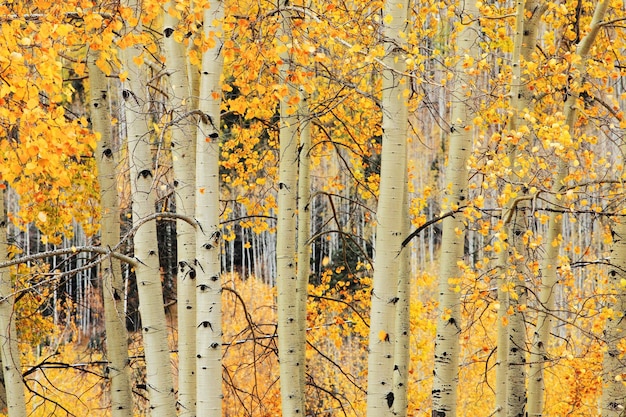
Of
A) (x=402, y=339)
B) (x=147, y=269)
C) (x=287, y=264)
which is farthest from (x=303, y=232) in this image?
(x=147, y=269)

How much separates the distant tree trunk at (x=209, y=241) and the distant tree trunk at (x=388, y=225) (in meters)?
0.92

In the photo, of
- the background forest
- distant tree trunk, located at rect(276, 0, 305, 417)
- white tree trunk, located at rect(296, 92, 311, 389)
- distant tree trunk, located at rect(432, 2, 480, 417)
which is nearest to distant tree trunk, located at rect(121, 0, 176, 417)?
the background forest

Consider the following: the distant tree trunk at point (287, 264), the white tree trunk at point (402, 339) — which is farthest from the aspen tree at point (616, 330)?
the distant tree trunk at point (287, 264)

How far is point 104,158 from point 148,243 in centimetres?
173

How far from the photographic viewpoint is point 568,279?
618cm

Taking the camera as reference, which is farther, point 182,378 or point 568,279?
point 568,279

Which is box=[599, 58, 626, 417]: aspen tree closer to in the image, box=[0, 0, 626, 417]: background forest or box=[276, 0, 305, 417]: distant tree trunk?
box=[0, 0, 626, 417]: background forest

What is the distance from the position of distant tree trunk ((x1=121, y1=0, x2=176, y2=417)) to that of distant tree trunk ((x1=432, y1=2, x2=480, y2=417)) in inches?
78.7

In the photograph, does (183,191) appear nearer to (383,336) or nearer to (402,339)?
(383,336)

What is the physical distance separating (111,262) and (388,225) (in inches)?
102

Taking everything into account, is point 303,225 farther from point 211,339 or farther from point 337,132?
point 211,339

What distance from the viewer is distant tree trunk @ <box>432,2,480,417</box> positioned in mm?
5098

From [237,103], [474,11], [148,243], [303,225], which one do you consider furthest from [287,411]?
[474,11]

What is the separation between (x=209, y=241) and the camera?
409cm
